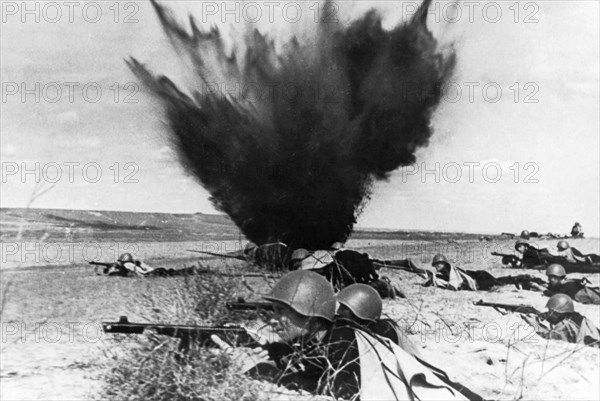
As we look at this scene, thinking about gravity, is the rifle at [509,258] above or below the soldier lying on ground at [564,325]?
above

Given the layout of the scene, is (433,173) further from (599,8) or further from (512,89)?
(599,8)

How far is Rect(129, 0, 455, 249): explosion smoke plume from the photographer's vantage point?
38.7 feet

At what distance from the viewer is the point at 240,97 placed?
1190 cm

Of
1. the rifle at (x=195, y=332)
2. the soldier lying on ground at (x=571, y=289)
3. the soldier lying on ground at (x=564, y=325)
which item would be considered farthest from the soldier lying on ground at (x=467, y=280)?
the rifle at (x=195, y=332)

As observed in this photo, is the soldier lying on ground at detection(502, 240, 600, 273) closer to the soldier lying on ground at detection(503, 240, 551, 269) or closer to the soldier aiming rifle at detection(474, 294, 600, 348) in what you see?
the soldier lying on ground at detection(503, 240, 551, 269)

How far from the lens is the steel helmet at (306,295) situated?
6.99 meters

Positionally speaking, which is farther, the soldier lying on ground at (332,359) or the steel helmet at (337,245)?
the steel helmet at (337,245)

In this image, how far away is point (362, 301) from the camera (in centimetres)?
798

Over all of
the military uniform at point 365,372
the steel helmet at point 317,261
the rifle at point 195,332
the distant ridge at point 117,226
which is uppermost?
the distant ridge at point 117,226

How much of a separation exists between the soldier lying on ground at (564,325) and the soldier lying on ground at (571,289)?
7.92ft

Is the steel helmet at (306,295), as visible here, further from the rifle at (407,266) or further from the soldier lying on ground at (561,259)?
the soldier lying on ground at (561,259)

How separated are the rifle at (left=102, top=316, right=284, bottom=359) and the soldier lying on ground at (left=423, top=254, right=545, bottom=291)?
8.45m

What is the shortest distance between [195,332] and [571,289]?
9.95 metres

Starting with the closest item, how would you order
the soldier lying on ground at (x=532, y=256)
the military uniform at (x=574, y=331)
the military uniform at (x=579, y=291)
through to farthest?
1. the military uniform at (x=574, y=331)
2. the military uniform at (x=579, y=291)
3. the soldier lying on ground at (x=532, y=256)
